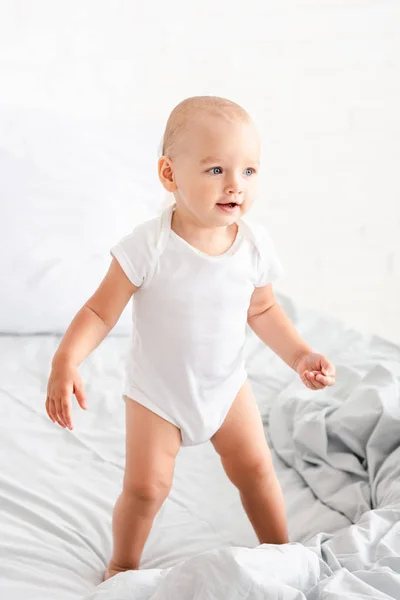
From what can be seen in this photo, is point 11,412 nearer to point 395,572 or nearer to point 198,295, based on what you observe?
point 198,295

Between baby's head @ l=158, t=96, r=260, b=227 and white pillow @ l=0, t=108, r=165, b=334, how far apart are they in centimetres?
93

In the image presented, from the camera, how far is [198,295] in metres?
1.16

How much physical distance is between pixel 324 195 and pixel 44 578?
5.99 feet

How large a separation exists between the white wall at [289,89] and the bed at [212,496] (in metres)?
0.86

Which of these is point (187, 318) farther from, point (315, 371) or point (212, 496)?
point (212, 496)

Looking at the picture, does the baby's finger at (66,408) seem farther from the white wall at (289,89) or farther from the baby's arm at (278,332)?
the white wall at (289,89)

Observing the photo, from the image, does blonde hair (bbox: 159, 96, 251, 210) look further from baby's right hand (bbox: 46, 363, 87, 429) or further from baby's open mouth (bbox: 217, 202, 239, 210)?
baby's right hand (bbox: 46, 363, 87, 429)

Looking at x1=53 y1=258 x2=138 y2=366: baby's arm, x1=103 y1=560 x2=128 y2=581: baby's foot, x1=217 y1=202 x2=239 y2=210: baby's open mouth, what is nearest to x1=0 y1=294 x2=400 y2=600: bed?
x1=103 y1=560 x2=128 y2=581: baby's foot

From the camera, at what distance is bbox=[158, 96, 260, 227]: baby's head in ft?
3.59

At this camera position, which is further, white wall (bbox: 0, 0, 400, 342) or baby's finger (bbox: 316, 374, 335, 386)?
white wall (bbox: 0, 0, 400, 342)

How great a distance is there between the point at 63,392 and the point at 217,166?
34 cm

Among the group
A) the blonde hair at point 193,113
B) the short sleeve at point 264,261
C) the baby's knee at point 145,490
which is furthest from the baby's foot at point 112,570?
the blonde hair at point 193,113

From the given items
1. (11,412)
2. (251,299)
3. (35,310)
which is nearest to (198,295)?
(251,299)

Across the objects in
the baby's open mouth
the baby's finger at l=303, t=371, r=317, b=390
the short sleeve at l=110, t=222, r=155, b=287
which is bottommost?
the baby's finger at l=303, t=371, r=317, b=390
